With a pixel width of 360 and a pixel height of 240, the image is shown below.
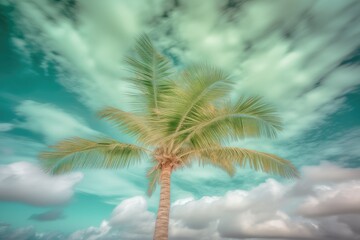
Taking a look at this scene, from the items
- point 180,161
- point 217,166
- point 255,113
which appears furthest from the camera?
point 217,166

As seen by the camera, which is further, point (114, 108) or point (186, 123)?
point (114, 108)

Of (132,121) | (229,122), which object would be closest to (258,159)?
(229,122)

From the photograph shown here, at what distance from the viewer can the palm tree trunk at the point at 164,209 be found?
6.98m

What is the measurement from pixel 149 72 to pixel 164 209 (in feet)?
13.9

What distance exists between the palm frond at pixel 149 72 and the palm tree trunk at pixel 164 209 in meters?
2.05

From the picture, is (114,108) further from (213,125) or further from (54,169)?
(213,125)

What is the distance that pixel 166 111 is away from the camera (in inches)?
312

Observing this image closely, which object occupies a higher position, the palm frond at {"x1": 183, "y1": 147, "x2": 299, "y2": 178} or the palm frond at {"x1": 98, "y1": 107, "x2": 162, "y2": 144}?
the palm frond at {"x1": 98, "y1": 107, "x2": 162, "y2": 144}

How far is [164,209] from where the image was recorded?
291 inches

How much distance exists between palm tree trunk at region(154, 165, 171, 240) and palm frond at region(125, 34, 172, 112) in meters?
2.05

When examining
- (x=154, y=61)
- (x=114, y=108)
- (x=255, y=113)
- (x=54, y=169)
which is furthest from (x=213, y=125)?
(x=54, y=169)

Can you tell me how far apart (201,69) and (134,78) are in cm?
232

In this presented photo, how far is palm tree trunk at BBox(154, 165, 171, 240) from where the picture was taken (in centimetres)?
698

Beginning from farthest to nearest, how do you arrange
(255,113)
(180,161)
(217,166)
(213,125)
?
1. (217,166)
2. (180,161)
3. (213,125)
4. (255,113)
